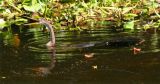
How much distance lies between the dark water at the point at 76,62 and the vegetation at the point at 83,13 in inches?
61.3

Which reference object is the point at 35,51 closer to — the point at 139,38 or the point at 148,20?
the point at 139,38

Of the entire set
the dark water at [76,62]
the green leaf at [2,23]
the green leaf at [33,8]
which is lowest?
the dark water at [76,62]

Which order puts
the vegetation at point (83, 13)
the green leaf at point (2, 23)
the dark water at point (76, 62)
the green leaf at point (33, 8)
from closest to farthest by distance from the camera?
the dark water at point (76, 62) < the vegetation at point (83, 13) < the green leaf at point (2, 23) < the green leaf at point (33, 8)

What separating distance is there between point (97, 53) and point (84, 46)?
1.72 feet

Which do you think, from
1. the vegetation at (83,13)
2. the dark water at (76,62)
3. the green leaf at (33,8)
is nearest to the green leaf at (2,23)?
the vegetation at (83,13)

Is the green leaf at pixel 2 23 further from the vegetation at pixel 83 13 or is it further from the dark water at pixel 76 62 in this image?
the dark water at pixel 76 62

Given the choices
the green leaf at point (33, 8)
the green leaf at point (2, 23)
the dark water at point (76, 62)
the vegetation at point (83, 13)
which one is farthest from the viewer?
the green leaf at point (33, 8)

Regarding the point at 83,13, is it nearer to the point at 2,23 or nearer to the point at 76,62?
the point at 2,23

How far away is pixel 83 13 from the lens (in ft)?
32.9

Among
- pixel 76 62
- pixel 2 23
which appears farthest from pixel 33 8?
pixel 76 62

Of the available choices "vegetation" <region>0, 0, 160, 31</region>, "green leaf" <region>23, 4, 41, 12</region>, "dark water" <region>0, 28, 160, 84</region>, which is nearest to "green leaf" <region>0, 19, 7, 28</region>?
"vegetation" <region>0, 0, 160, 31</region>

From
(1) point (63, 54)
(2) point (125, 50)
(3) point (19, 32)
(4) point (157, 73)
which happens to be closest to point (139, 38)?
(2) point (125, 50)

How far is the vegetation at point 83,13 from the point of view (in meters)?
9.42

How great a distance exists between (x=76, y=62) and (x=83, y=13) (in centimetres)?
406
